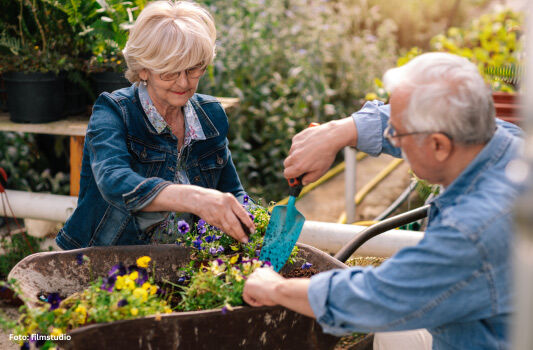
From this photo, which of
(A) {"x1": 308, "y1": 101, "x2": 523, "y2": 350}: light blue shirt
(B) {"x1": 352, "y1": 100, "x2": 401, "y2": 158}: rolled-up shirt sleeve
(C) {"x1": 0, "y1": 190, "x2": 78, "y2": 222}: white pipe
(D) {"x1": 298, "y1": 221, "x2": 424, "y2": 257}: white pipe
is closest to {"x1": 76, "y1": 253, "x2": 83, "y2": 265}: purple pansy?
(A) {"x1": 308, "y1": 101, "x2": 523, "y2": 350}: light blue shirt

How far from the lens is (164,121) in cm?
203

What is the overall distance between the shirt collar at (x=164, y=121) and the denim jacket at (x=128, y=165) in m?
0.02

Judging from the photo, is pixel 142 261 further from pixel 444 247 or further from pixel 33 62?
pixel 33 62

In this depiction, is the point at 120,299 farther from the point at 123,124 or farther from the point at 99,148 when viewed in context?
the point at 123,124

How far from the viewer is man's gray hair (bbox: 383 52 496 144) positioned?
3.90 feet

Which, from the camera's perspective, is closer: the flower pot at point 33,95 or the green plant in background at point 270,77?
the flower pot at point 33,95

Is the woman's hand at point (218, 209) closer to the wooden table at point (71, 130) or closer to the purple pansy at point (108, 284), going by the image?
the purple pansy at point (108, 284)

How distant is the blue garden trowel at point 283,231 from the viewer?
163 centimetres

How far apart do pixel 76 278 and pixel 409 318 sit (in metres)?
0.95

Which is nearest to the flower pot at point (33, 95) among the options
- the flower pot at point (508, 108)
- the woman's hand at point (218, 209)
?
the woman's hand at point (218, 209)

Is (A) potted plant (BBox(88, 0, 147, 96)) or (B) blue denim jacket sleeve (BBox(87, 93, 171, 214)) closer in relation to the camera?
(B) blue denim jacket sleeve (BBox(87, 93, 171, 214))

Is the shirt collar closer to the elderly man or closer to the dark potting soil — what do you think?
the dark potting soil

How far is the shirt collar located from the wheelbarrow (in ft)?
1.72

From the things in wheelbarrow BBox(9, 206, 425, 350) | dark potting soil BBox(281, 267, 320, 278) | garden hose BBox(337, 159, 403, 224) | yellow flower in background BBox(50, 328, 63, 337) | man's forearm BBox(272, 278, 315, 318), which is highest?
man's forearm BBox(272, 278, 315, 318)
